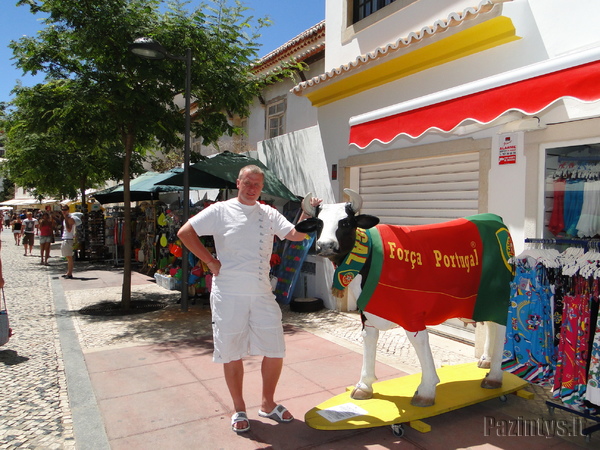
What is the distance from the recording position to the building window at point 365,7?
7797 millimetres

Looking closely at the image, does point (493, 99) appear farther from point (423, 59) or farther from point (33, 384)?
point (33, 384)

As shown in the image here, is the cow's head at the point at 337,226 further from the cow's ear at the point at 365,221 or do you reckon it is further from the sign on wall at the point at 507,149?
the sign on wall at the point at 507,149

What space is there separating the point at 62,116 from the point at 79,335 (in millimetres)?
3202

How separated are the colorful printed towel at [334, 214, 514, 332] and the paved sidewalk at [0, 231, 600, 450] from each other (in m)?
0.90

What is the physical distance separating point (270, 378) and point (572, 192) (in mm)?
3287

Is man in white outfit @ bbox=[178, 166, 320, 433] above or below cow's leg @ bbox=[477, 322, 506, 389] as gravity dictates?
above

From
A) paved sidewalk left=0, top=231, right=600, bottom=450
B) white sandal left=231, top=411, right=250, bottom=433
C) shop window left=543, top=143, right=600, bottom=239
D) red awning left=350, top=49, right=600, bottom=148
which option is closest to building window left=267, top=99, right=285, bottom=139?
paved sidewalk left=0, top=231, right=600, bottom=450

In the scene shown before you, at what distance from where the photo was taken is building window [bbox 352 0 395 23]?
7.80 meters

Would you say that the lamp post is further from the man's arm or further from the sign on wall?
the sign on wall

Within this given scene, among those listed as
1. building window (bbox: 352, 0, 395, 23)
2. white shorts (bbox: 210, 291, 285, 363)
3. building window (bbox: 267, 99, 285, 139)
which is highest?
building window (bbox: 352, 0, 395, 23)

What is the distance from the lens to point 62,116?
693 centimetres

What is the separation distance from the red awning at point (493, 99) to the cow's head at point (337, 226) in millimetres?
896

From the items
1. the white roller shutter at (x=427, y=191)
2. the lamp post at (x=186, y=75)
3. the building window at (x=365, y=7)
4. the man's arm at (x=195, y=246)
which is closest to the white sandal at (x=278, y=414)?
the man's arm at (x=195, y=246)

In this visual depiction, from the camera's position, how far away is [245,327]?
3531 millimetres
